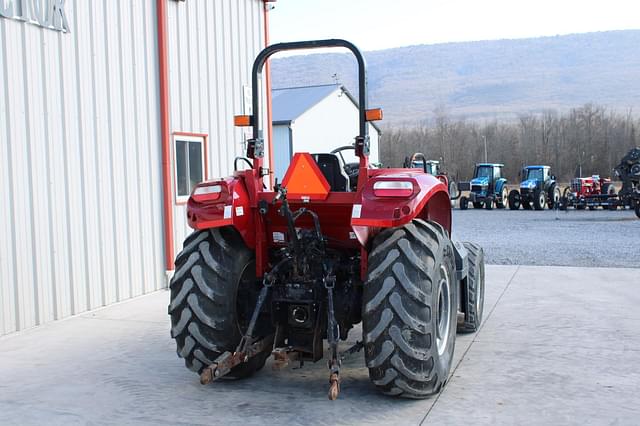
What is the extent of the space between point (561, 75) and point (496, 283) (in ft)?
445

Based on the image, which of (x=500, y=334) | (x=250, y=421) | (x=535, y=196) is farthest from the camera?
(x=535, y=196)

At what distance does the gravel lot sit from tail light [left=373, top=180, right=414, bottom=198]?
8111 millimetres

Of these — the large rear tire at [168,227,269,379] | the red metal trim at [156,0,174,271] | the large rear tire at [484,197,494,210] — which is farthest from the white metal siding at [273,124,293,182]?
the large rear tire at [168,227,269,379]

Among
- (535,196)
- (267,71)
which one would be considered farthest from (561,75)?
(267,71)

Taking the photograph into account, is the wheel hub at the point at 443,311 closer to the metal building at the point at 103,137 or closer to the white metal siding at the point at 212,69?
the metal building at the point at 103,137

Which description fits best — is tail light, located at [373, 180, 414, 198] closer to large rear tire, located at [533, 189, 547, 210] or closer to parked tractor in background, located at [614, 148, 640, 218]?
parked tractor in background, located at [614, 148, 640, 218]

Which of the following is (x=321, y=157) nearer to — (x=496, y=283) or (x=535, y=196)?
(x=496, y=283)

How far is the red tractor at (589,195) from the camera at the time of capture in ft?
88.6

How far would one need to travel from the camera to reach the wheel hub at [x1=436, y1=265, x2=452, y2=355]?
5344 millimetres

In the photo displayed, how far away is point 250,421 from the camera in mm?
4676

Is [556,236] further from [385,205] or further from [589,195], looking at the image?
[385,205]

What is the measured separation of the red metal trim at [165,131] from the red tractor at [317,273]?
4278mm

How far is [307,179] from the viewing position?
5258mm

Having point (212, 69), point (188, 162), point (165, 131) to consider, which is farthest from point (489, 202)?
point (165, 131)
